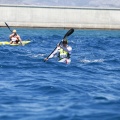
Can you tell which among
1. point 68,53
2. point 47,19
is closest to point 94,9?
point 47,19

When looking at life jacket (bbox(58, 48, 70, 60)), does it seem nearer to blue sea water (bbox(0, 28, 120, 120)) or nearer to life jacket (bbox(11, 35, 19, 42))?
blue sea water (bbox(0, 28, 120, 120))

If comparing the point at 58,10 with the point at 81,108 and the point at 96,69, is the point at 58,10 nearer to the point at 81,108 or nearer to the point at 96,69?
the point at 96,69

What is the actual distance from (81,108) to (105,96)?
5.47 ft

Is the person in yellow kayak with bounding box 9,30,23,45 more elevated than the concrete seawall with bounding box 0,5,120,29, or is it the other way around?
the concrete seawall with bounding box 0,5,120,29

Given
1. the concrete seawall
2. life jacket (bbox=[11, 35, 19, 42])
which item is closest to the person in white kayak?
life jacket (bbox=[11, 35, 19, 42])

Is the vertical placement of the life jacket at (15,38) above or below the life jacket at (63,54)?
above

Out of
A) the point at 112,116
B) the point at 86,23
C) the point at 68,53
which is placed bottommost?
the point at 112,116

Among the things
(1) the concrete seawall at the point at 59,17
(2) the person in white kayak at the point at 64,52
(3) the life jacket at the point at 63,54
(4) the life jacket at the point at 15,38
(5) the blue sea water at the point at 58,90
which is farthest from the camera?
(1) the concrete seawall at the point at 59,17

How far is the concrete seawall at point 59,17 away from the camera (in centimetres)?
5759

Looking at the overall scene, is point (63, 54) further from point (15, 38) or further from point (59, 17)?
point (59, 17)

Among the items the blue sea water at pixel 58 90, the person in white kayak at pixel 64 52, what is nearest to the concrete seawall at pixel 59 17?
the blue sea water at pixel 58 90

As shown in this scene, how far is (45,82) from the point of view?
42.1 ft

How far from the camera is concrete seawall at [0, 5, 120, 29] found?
57.6m

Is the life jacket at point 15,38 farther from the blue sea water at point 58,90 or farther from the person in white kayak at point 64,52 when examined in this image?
the person in white kayak at point 64,52
